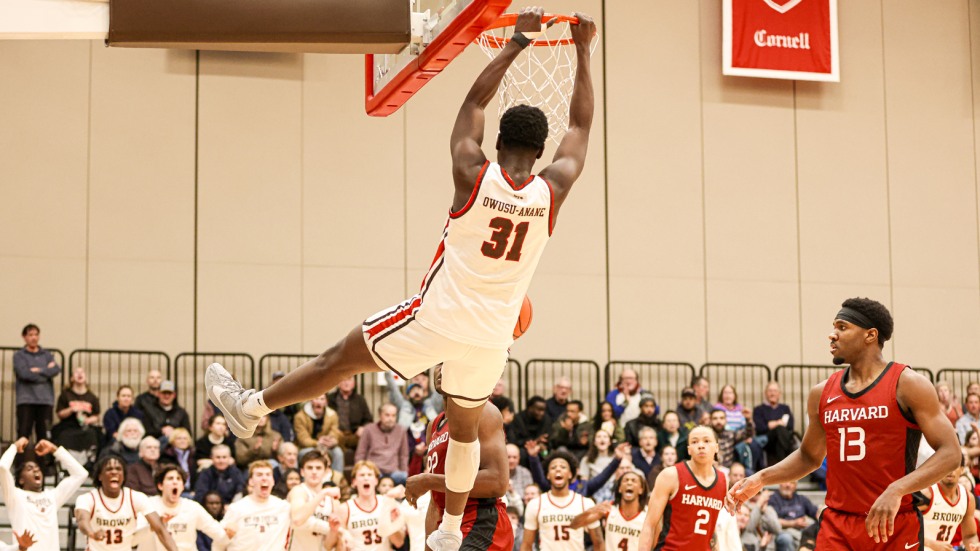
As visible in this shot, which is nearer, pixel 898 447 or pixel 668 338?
pixel 898 447

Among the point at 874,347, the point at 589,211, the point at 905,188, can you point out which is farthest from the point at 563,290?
the point at 874,347

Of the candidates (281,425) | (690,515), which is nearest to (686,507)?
(690,515)

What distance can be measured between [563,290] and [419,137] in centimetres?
343

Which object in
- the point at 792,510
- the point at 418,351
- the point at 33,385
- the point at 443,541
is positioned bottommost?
the point at 792,510

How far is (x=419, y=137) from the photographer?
20234mm

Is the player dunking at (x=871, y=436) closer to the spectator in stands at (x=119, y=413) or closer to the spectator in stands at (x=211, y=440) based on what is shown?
the spectator in stands at (x=211, y=440)

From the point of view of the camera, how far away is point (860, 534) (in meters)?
7.34

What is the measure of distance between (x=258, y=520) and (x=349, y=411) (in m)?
3.94

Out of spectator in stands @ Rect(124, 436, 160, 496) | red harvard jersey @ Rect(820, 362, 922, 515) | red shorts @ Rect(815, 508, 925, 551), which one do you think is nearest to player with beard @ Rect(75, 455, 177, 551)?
spectator in stands @ Rect(124, 436, 160, 496)

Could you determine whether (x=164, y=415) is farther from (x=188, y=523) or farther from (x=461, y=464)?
(x=461, y=464)

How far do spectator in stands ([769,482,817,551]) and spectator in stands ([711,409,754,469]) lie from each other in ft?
3.01

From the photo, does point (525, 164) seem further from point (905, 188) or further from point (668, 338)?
point (905, 188)

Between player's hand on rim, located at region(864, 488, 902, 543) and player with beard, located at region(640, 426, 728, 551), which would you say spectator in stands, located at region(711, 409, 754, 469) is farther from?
player's hand on rim, located at region(864, 488, 902, 543)

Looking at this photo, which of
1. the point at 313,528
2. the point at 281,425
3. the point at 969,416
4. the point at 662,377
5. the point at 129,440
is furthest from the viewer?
the point at 662,377
